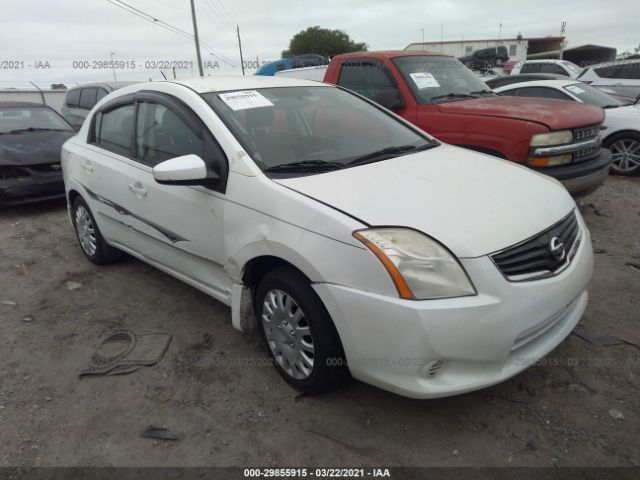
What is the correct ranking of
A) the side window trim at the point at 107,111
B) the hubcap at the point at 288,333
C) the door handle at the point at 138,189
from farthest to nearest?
the side window trim at the point at 107,111 → the door handle at the point at 138,189 → the hubcap at the point at 288,333

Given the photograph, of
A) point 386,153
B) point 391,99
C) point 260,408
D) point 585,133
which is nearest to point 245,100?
point 386,153

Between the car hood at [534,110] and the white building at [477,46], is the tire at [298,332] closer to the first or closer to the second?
the car hood at [534,110]

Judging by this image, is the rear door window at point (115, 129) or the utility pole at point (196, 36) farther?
the utility pole at point (196, 36)

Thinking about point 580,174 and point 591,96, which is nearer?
point 580,174

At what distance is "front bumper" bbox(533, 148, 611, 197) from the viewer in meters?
4.23

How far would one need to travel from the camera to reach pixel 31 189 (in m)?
6.04

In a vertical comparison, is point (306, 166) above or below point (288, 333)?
above

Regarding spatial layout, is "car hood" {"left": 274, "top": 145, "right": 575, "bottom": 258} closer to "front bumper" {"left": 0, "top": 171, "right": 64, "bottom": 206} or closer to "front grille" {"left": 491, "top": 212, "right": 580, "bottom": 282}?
"front grille" {"left": 491, "top": 212, "right": 580, "bottom": 282}

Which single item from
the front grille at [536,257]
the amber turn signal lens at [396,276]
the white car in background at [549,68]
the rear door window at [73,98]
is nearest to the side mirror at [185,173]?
the amber turn signal lens at [396,276]

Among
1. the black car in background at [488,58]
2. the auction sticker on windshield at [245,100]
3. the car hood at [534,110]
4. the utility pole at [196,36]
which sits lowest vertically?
the car hood at [534,110]

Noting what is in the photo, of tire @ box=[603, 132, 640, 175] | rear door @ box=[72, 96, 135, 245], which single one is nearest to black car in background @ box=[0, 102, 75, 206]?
rear door @ box=[72, 96, 135, 245]

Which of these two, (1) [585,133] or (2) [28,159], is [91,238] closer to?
(2) [28,159]

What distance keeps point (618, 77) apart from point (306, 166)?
35.5 feet

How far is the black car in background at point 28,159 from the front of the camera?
602cm
